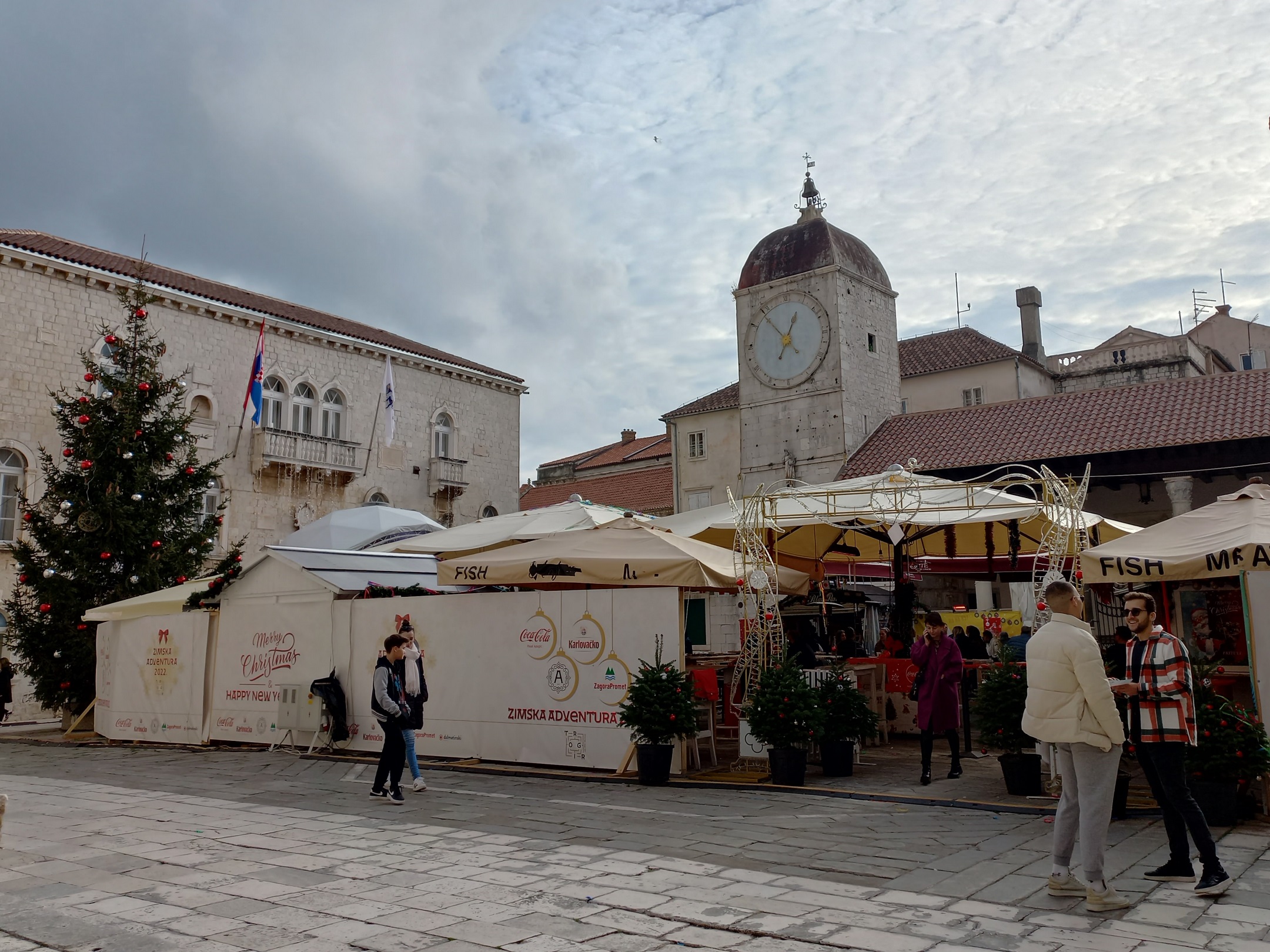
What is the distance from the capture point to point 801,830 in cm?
752

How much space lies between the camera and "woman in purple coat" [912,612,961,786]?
980 cm

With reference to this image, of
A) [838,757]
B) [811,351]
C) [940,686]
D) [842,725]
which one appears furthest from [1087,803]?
[811,351]

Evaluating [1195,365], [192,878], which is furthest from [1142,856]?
[1195,365]

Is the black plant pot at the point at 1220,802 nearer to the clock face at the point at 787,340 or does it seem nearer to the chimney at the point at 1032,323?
the clock face at the point at 787,340

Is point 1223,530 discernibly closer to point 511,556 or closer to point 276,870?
point 511,556

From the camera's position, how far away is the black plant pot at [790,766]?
31.8 ft

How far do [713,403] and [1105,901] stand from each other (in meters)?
34.8

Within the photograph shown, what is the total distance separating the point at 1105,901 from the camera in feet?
17.3

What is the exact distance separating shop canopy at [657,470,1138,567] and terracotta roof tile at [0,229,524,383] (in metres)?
21.0

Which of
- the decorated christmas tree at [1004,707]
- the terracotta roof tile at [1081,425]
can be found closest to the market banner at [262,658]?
the decorated christmas tree at [1004,707]

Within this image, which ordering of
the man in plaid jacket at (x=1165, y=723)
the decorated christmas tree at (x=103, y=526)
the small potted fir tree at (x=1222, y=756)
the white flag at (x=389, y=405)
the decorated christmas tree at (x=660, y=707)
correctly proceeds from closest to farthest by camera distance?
the man in plaid jacket at (x=1165, y=723)
the small potted fir tree at (x=1222, y=756)
the decorated christmas tree at (x=660, y=707)
the decorated christmas tree at (x=103, y=526)
the white flag at (x=389, y=405)

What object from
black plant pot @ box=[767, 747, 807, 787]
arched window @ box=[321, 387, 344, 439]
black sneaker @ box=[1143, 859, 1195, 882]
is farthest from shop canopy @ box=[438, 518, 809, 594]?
arched window @ box=[321, 387, 344, 439]

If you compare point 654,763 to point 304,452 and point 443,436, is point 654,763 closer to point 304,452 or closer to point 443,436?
point 304,452

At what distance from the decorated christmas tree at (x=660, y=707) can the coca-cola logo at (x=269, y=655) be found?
20.5 feet
